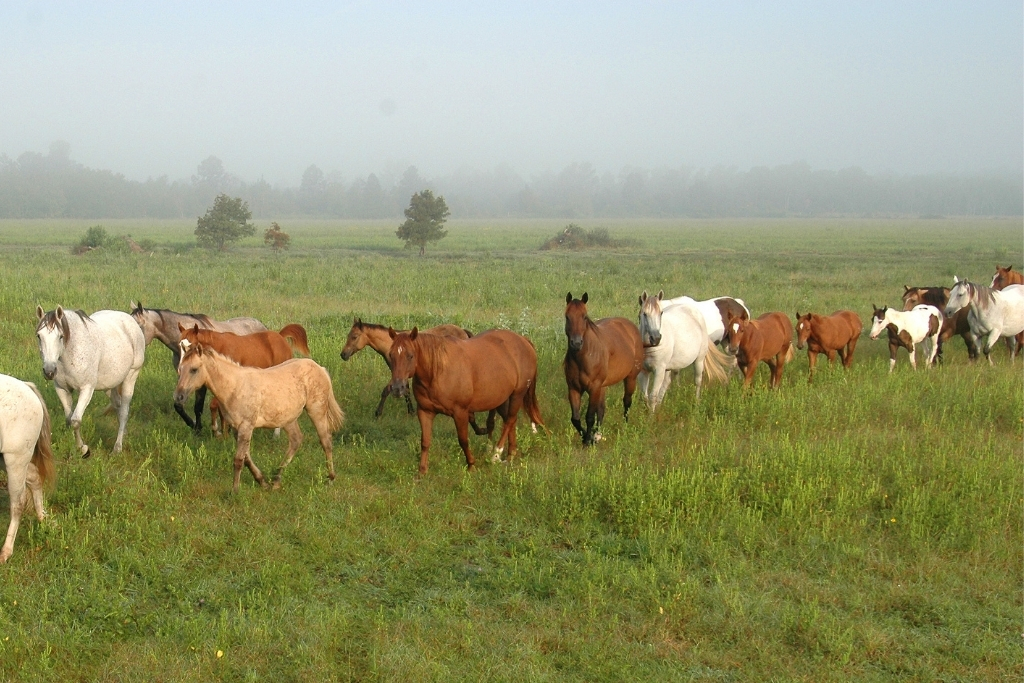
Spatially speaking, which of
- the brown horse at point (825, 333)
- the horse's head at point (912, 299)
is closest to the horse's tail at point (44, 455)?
the brown horse at point (825, 333)

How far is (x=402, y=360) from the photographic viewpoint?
7.89 m

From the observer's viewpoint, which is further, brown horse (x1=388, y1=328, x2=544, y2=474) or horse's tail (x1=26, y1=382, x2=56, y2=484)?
brown horse (x1=388, y1=328, x2=544, y2=474)

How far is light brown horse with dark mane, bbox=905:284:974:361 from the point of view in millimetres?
15391

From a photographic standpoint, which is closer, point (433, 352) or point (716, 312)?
point (433, 352)

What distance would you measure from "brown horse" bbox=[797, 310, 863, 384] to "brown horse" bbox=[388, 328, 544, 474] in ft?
19.9

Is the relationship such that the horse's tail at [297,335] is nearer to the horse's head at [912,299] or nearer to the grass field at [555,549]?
the grass field at [555,549]

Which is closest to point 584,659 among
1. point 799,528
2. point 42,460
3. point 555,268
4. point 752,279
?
point 799,528

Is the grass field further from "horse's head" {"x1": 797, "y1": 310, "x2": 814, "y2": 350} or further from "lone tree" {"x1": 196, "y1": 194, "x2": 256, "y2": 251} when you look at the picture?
"lone tree" {"x1": 196, "y1": 194, "x2": 256, "y2": 251}

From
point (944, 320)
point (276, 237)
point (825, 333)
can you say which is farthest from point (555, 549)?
point (276, 237)

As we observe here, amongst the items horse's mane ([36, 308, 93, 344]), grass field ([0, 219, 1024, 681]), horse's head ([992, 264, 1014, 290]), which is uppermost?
horse's head ([992, 264, 1014, 290])

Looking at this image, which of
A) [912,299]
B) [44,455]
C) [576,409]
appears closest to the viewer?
[44,455]

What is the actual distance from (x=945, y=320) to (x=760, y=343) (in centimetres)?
515

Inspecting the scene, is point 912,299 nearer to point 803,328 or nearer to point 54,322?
point 803,328

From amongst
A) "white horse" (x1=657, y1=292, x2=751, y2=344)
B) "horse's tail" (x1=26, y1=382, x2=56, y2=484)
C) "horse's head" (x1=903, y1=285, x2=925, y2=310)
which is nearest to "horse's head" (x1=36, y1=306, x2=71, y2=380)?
"horse's tail" (x1=26, y1=382, x2=56, y2=484)
